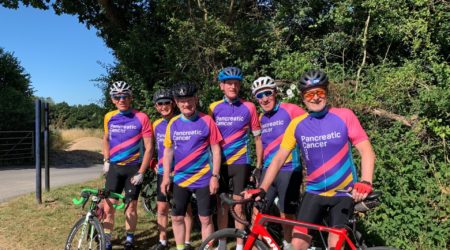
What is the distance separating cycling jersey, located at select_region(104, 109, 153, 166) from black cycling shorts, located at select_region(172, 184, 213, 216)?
98cm

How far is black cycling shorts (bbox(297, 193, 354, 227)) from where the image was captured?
3.27m

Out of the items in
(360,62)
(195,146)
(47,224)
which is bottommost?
(47,224)

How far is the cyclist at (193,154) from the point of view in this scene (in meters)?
4.49

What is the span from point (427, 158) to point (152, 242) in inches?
162

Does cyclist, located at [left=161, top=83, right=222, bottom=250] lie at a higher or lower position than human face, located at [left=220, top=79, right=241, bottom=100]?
lower

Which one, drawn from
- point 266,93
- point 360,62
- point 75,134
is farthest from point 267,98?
point 75,134

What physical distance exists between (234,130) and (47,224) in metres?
4.25

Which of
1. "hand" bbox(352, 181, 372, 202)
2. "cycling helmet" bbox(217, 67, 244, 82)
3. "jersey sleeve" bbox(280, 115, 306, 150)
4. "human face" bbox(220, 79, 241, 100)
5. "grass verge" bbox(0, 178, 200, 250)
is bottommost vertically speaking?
"grass verge" bbox(0, 178, 200, 250)

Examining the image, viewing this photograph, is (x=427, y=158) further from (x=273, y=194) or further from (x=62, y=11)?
(x=62, y=11)

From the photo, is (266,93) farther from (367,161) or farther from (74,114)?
(74,114)

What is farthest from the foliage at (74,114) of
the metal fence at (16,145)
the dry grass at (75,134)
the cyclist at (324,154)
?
the cyclist at (324,154)

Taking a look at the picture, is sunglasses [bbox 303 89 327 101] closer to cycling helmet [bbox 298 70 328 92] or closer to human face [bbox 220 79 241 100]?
cycling helmet [bbox 298 70 328 92]

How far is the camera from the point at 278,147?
4.53 meters

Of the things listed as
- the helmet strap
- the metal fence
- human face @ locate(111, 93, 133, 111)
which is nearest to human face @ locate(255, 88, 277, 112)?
the helmet strap
